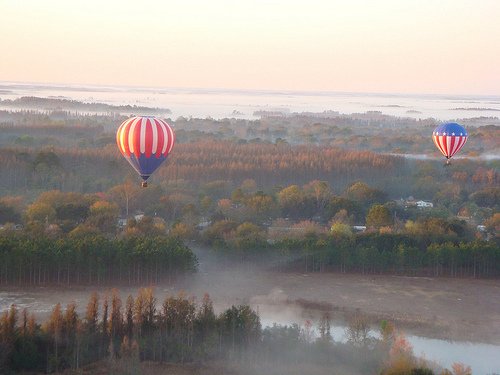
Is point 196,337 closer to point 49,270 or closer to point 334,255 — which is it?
point 49,270

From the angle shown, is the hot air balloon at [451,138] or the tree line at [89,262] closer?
the tree line at [89,262]

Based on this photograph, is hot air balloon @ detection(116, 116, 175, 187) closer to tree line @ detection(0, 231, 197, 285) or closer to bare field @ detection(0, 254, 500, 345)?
tree line @ detection(0, 231, 197, 285)

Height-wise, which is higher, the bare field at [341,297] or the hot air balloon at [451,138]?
Result: the hot air balloon at [451,138]

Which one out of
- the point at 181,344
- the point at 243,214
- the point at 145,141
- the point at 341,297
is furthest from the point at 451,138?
the point at 181,344

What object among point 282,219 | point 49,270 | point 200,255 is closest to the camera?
point 49,270

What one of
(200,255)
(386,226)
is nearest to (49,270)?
(200,255)

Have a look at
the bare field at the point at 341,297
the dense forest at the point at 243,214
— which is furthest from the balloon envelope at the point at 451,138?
the bare field at the point at 341,297

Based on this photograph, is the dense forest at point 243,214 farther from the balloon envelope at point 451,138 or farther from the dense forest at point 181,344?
the dense forest at point 181,344
